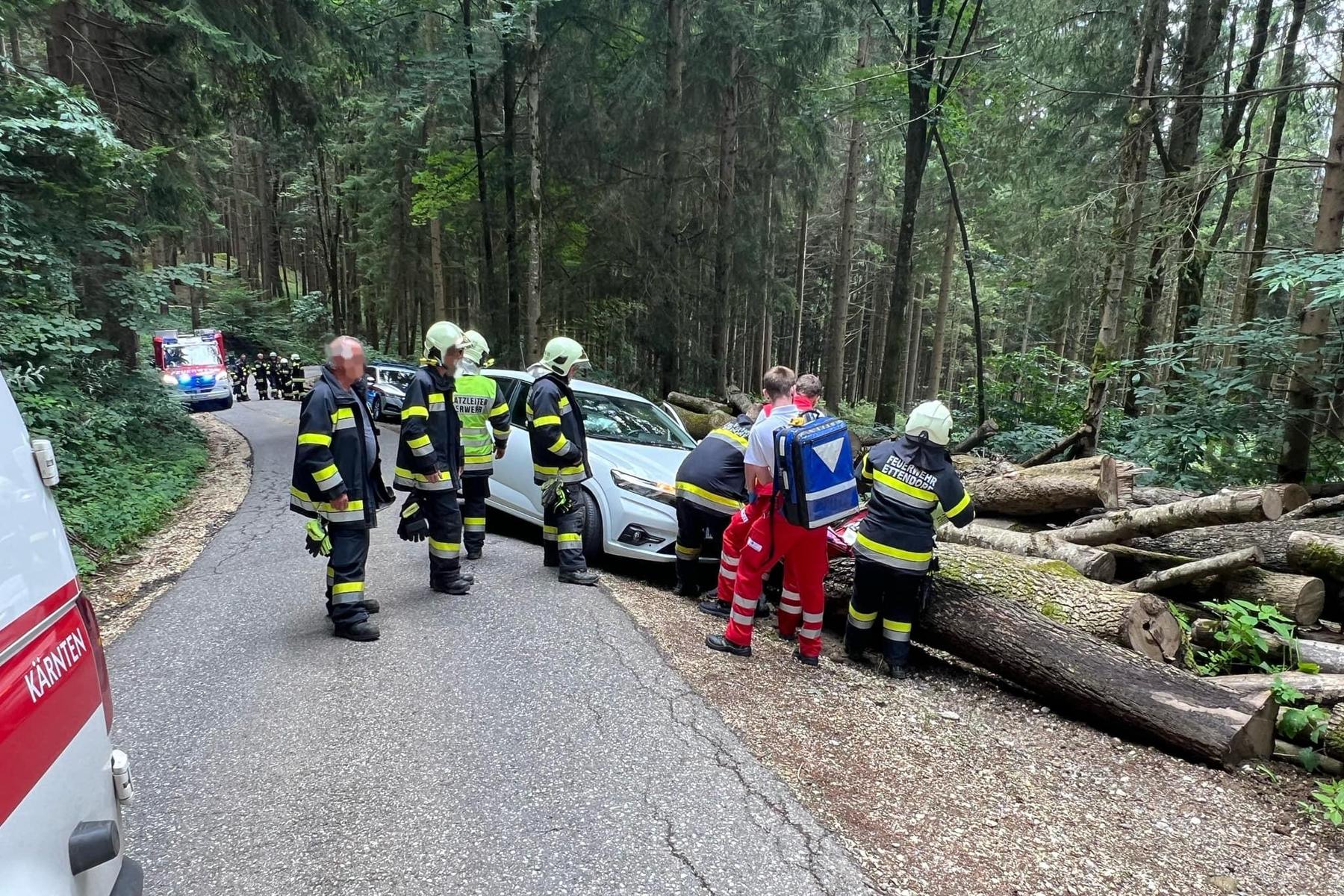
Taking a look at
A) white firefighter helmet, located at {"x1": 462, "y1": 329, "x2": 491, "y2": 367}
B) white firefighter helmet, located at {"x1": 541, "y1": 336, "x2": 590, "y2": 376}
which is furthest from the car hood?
white firefighter helmet, located at {"x1": 462, "y1": 329, "x2": 491, "y2": 367}

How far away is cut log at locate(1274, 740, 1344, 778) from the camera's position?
4074mm

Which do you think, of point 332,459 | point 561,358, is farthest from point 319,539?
point 561,358

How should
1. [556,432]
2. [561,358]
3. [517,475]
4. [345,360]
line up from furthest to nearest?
[517,475], [561,358], [556,432], [345,360]

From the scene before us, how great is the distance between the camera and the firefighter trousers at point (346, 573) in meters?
4.66

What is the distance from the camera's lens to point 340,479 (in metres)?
4.50

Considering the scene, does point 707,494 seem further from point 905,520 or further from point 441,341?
point 441,341

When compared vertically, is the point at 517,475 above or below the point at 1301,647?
above

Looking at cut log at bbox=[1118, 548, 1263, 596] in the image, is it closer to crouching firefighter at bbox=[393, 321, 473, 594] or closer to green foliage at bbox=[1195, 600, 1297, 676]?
green foliage at bbox=[1195, 600, 1297, 676]

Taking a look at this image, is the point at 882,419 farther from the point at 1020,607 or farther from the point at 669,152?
the point at 1020,607

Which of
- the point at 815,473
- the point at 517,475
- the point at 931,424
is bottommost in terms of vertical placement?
the point at 517,475

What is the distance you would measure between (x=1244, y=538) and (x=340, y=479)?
23.9ft

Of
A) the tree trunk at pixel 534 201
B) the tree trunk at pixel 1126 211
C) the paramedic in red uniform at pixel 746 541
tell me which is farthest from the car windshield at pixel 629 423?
the tree trunk at pixel 534 201

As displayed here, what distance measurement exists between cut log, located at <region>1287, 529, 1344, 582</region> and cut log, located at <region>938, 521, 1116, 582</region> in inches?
49.9

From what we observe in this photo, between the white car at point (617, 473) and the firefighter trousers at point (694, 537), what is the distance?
289mm
